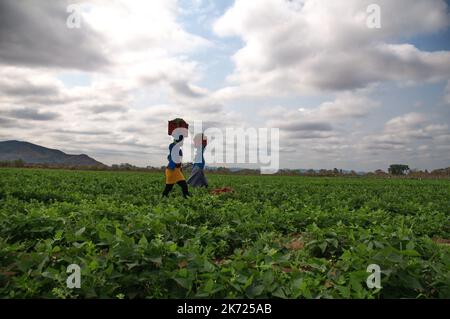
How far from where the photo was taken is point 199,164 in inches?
577

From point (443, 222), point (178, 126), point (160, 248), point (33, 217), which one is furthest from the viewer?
point (178, 126)

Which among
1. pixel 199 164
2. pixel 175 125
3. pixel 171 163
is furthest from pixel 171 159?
pixel 199 164

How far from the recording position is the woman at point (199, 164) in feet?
47.5

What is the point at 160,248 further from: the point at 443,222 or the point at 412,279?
the point at 443,222

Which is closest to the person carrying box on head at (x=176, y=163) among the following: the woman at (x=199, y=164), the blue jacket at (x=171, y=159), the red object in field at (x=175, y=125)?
the blue jacket at (x=171, y=159)

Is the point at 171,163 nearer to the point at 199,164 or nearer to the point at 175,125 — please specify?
the point at 175,125

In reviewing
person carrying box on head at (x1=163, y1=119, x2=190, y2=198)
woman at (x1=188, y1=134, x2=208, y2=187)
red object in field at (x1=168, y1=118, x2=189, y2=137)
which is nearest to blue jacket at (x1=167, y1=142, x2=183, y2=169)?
person carrying box on head at (x1=163, y1=119, x2=190, y2=198)

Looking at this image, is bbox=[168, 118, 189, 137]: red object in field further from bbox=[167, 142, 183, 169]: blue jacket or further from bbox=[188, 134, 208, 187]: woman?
bbox=[188, 134, 208, 187]: woman

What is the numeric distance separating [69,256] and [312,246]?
3.06 metres

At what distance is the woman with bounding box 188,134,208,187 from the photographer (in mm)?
14492

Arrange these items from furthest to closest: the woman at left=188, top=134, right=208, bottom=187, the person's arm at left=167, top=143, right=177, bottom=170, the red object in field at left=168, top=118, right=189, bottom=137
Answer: the woman at left=188, top=134, right=208, bottom=187 → the red object in field at left=168, top=118, right=189, bottom=137 → the person's arm at left=167, top=143, right=177, bottom=170
